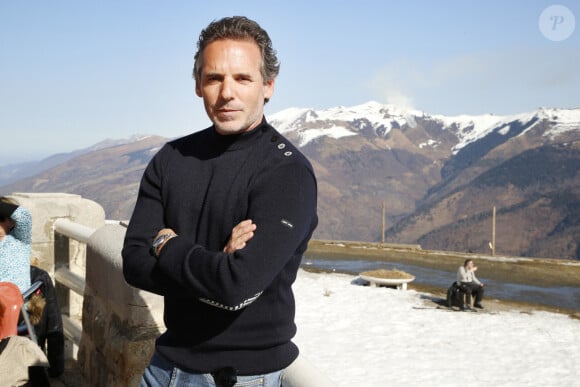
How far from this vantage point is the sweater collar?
1.72 metres

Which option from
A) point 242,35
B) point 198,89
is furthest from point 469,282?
point 242,35

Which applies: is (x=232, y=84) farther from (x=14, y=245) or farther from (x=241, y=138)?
(x=14, y=245)

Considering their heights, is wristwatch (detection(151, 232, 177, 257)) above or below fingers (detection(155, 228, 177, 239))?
below

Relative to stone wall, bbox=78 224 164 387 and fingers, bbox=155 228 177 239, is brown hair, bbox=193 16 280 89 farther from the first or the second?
stone wall, bbox=78 224 164 387

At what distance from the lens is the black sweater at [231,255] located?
1523mm

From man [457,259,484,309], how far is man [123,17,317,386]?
47.7 feet

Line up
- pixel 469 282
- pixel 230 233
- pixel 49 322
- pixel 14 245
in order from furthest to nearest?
1. pixel 469 282
2. pixel 49 322
3. pixel 14 245
4. pixel 230 233

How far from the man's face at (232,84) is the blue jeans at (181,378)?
69cm

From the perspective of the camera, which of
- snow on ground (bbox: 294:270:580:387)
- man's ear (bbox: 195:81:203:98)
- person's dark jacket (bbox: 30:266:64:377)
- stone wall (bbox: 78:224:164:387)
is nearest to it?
man's ear (bbox: 195:81:203:98)

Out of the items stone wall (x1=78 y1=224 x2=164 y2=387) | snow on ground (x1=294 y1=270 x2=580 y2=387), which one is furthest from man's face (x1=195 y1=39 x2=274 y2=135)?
snow on ground (x1=294 y1=270 x2=580 y2=387)

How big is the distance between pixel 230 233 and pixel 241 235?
0.10 meters

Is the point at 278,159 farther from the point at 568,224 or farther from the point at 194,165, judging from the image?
the point at 568,224

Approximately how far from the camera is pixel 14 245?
3121 millimetres

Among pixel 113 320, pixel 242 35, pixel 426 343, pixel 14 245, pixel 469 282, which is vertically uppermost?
pixel 242 35
